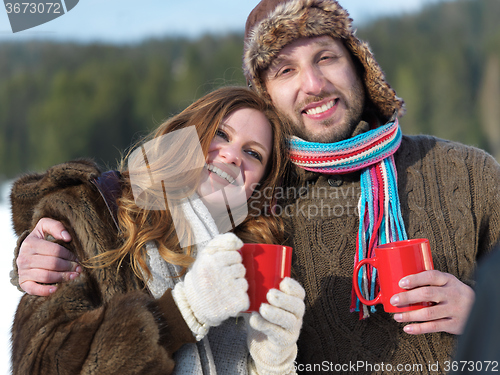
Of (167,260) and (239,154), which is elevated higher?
(239,154)

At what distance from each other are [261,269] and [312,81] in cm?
102

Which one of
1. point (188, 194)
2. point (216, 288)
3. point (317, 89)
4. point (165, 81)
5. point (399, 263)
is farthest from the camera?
point (165, 81)

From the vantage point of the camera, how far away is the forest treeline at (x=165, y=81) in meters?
21.9

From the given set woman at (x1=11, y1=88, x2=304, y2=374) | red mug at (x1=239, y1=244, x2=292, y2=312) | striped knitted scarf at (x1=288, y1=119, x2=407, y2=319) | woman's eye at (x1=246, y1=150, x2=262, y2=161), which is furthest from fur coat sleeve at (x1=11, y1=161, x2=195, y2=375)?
striped knitted scarf at (x1=288, y1=119, x2=407, y2=319)

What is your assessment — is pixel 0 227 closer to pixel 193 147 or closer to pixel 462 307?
pixel 193 147

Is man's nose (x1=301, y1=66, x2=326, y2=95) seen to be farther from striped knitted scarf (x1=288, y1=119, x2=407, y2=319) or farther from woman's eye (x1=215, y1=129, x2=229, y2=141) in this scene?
woman's eye (x1=215, y1=129, x2=229, y2=141)

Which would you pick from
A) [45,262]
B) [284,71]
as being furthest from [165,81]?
[45,262]

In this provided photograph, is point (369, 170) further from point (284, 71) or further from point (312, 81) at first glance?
point (284, 71)

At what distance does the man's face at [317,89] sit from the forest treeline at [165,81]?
18.3m

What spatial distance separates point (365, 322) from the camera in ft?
5.92

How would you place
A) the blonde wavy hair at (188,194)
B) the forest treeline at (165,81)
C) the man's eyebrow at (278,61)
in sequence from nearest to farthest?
the blonde wavy hair at (188,194)
the man's eyebrow at (278,61)
the forest treeline at (165,81)

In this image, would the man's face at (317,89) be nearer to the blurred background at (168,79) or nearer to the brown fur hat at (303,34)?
the brown fur hat at (303,34)

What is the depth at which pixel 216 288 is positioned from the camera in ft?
4.30

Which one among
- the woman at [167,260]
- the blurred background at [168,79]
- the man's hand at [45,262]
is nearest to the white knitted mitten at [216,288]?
the woman at [167,260]
